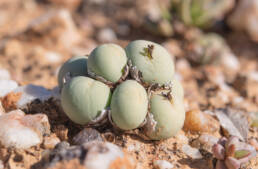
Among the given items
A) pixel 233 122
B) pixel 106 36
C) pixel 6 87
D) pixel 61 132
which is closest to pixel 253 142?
pixel 233 122

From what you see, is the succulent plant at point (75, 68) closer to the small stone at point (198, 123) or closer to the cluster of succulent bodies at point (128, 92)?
the cluster of succulent bodies at point (128, 92)

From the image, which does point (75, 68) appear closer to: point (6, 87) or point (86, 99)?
point (86, 99)

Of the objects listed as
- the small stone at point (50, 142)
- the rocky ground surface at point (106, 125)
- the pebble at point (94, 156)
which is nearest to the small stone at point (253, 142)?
the rocky ground surface at point (106, 125)

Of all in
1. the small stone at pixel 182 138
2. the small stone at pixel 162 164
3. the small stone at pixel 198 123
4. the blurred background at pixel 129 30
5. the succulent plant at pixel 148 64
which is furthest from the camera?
the blurred background at pixel 129 30

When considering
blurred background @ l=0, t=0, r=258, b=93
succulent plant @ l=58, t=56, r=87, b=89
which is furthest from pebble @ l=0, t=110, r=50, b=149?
blurred background @ l=0, t=0, r=258, b=93

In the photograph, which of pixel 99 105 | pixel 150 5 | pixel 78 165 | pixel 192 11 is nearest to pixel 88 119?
pixel 99 105

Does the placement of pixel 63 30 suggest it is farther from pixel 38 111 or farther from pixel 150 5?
pixel 38 111
